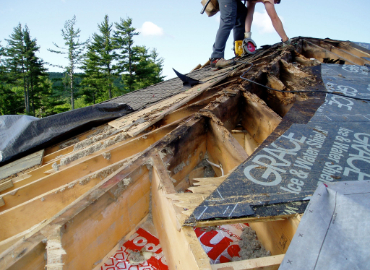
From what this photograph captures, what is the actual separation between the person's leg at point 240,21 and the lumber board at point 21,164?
5654 millimetres

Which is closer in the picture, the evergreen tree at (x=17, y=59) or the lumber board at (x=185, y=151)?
the lumber board at (x=185, y=151)

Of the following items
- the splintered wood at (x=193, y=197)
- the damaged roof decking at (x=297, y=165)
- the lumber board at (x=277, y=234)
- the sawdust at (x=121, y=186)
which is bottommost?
the lumber board at (x=277, y=234)

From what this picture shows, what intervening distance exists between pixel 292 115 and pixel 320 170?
886 millimetres

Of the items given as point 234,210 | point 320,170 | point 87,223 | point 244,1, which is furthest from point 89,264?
point 244,1

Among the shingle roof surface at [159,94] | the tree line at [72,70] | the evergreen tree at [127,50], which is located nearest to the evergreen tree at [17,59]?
the tree line at [72,70]

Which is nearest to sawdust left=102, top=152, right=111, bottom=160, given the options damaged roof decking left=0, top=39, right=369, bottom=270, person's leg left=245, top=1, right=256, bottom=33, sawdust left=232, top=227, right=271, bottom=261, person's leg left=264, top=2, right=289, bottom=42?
damaged roof decking left=0, top=39, right=369, bottom=270

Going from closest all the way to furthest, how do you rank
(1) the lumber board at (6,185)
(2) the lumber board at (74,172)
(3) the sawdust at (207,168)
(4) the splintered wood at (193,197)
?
(4) the splintered wood at (193,197), (2) the lumber board at (74,172), (1) the lumber board at (6,185), (3) the sawdust at (207,168)

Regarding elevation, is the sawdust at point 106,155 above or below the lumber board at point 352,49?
below

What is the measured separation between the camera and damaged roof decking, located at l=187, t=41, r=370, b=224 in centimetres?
119

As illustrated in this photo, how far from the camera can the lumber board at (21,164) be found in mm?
2362

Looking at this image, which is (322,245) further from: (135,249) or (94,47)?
(94,47)

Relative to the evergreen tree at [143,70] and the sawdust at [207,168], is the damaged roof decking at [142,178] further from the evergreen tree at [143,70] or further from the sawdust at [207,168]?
the evergreen tree at [143,70]

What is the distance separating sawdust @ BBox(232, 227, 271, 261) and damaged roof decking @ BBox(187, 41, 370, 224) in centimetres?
42

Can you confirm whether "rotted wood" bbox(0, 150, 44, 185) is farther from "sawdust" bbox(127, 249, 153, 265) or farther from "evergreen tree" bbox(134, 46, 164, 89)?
"evergreen tree" bbox(134, 46, 164, 89)
